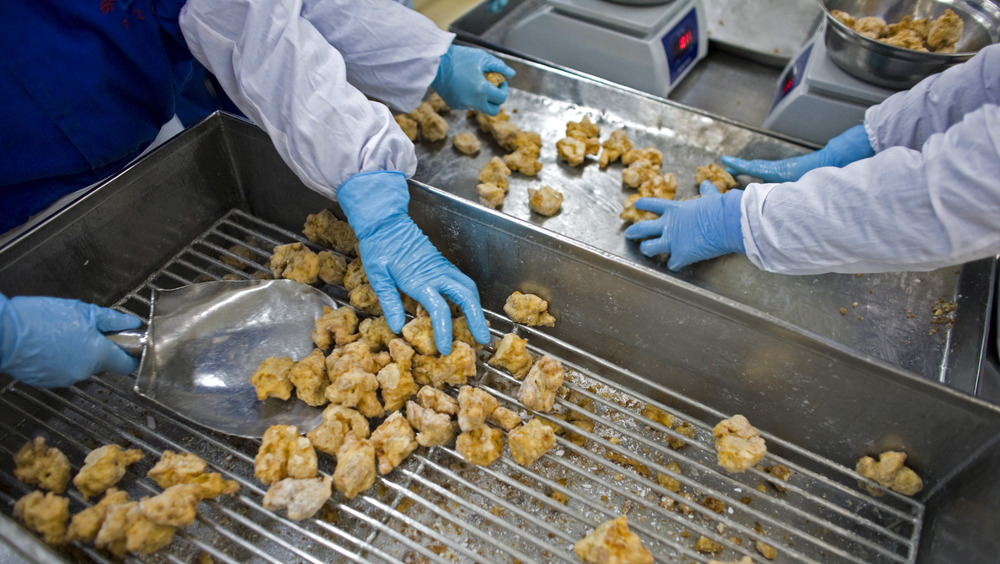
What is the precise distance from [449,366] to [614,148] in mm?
1285

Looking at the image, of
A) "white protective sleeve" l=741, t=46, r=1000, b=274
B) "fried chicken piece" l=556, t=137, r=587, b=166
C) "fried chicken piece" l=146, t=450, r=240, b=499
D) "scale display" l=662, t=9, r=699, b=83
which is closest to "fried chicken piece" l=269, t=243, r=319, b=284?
"fried chicken piece" l=146, t=450, r=240, b=499

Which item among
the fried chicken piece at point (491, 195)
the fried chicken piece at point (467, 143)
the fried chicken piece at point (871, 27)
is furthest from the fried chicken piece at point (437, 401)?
the fried chicken piece at point (871, 27)

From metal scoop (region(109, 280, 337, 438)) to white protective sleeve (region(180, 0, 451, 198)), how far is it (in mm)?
394

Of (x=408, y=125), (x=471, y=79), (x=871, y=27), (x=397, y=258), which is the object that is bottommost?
(x=397, y=258)

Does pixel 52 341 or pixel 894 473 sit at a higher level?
pixel 52 341

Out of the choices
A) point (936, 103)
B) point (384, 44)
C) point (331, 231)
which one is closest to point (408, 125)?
point (384, 44)

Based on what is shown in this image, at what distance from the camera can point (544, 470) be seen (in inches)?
60.4

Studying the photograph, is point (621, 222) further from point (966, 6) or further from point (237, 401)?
point (966, 6)

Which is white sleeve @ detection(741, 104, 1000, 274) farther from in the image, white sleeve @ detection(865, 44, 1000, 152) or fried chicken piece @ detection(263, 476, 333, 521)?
fried chicken piece @ detection(263, 476, 333, 521)

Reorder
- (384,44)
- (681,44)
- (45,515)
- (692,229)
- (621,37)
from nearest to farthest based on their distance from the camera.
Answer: (45,515), (692,229), (384,44), (621,37), (681,44)

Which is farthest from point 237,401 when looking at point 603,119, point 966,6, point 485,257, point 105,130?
point 966,6

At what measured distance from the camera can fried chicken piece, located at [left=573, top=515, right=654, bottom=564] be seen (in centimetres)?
127

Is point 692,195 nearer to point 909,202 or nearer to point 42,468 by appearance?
point 909,202

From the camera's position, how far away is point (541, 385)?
5.13ft
